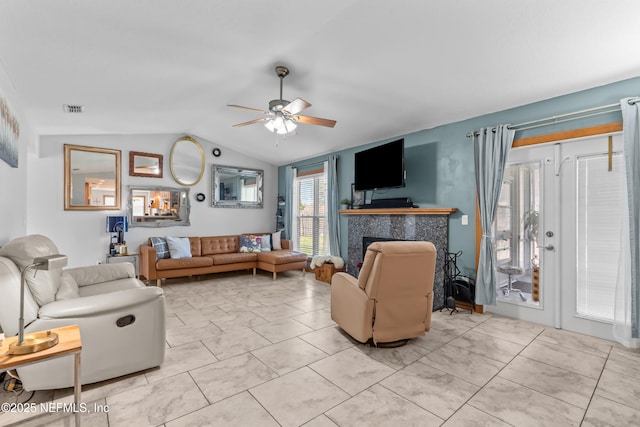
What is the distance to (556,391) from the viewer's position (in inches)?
83.6

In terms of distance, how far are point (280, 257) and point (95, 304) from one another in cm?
370

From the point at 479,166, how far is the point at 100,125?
5571 millimetres

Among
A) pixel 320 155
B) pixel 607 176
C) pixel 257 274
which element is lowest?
pixel 257 274

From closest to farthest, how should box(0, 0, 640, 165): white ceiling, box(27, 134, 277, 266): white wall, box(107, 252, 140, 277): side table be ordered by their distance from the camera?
1. box(0, 0, 640, 165): white ceiling
2. box(27, 134, 277, 266): white wall
3. box(107, 252, 140, 277): side table

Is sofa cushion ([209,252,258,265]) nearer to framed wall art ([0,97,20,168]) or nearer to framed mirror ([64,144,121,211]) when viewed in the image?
framed mirror ([64,144,121,211])

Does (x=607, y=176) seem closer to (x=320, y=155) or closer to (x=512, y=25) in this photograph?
(x=512, y=25)

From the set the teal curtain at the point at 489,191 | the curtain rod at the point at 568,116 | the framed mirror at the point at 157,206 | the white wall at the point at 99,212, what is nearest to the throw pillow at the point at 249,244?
the white wall at the point at 99,212

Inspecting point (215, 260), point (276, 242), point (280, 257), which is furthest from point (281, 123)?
point (276, 242)

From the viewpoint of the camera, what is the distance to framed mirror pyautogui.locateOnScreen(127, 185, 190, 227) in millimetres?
5598

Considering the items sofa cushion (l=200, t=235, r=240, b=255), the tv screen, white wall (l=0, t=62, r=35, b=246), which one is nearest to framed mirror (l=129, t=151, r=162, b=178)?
sofa cushion (l=200, t=235, r=240, b=255)

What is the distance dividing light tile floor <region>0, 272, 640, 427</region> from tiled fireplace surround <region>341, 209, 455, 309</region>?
2.91 ft

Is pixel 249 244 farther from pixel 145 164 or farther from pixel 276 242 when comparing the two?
pixel 145 164

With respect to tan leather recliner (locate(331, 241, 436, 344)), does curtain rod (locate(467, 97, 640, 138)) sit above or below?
above

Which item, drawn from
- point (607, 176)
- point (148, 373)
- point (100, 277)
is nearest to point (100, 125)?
point (100, 277)
